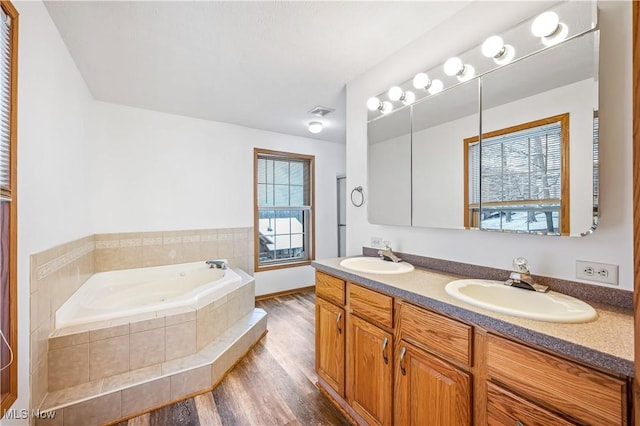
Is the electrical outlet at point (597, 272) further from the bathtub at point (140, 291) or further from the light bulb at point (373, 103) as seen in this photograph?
the bathtub at point (140, 291)

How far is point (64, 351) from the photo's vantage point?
1.75 metres

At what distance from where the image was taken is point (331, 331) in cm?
187

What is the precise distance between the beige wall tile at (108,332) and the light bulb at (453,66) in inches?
106

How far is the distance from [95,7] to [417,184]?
2278mm

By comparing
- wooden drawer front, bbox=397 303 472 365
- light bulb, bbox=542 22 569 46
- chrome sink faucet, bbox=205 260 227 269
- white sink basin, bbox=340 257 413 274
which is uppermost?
light bulb, bbox=542 22 569 46

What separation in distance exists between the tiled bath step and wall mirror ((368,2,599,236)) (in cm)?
178

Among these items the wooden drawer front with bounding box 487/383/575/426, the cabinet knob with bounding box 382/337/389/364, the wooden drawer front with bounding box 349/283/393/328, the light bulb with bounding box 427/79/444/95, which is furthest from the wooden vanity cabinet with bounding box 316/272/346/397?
the light bulb with bounding box 427/79/444/95

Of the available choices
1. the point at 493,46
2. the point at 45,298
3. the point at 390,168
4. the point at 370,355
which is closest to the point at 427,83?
the point at 493,46

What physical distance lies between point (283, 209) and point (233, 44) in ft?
8.81

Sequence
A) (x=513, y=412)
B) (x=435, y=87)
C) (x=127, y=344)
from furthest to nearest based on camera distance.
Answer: (x=127, y=344) < (x=435, y=87) < (x=513, y=412)

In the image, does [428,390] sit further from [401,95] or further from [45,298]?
[45,298]

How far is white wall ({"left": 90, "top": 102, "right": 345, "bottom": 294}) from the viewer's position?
302cm

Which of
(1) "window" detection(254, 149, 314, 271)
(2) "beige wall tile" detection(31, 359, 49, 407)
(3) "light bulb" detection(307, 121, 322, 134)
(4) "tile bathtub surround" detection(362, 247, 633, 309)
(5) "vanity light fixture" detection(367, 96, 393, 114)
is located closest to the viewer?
(4) "tile bathtub surround" detection(362, 247, 633, 309)
